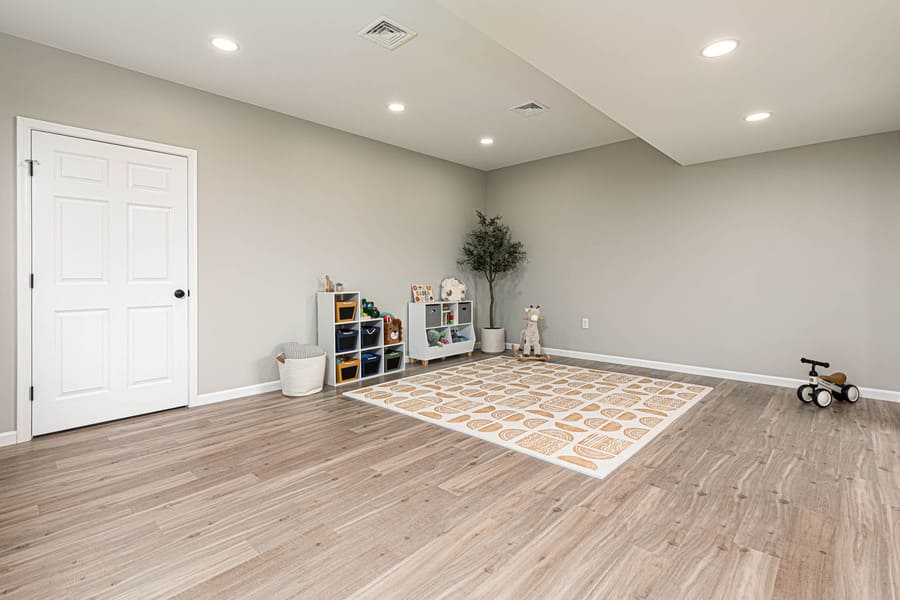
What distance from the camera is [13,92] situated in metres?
2.82

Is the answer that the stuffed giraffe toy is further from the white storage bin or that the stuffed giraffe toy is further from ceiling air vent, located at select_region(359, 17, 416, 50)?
ceiling air vent, located at select_region(359, 17, 416, 50)

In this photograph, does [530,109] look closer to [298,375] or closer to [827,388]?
[298,375]

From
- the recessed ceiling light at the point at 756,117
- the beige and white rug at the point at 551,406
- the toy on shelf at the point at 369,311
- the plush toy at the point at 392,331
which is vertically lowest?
the beige and white rug at the point at 551,406

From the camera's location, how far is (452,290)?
19.1ft

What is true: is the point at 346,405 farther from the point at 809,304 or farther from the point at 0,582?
the point at 809,304

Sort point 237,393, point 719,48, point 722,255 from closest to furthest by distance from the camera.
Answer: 1. point 719,48
2. point 237,393
3. point 722,255

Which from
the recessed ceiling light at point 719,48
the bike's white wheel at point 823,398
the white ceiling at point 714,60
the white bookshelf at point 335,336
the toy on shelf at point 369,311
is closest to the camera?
the white ceiling at point 714,60

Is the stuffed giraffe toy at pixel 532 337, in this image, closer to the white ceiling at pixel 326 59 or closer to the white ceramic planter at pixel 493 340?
the white ceramic planter at pixel 493 340

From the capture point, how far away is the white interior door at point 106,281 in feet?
9.68

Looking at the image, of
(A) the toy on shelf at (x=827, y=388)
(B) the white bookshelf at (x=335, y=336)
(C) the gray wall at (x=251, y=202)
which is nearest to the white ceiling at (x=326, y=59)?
(C) the gray wall at (x=251, y=202)

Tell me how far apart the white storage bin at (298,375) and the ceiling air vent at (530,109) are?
2.89 m

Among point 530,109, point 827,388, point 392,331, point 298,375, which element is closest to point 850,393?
point 827,388

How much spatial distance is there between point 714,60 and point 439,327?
150 inches

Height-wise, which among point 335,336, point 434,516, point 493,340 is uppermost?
point 335,336
